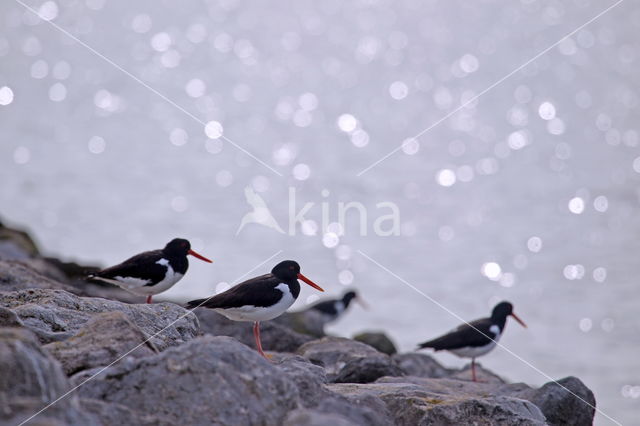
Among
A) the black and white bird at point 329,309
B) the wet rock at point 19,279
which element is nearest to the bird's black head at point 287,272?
the wet rock at point 19,279

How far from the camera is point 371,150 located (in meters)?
48.2

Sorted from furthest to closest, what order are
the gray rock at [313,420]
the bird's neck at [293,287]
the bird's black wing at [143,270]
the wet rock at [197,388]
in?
the bird's black wing at [143,270]
the bird's neck at [293,287]
the wet rock at [197,388]
the gray rock at [313,420]

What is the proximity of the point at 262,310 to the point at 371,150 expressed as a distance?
36358mm

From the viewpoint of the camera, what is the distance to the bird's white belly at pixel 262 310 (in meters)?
12.2

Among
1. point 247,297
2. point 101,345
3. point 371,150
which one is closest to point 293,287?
point 247,297

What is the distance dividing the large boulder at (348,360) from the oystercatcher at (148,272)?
6.85 ft

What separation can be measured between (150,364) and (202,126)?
4789cm

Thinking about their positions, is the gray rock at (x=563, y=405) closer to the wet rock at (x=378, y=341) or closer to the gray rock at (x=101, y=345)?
the gray rock at (x=101, y=345)

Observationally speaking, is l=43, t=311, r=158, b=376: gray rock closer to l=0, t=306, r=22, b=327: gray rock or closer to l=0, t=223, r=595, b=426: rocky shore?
l=0, t=223, r=595, b=426: rocky shore

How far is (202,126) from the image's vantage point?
180ft

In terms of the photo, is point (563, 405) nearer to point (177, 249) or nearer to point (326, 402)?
point (326, 402)

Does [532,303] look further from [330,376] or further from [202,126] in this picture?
[202,126]

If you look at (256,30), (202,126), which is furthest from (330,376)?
(256,30)

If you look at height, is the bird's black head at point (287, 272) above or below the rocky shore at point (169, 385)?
above
